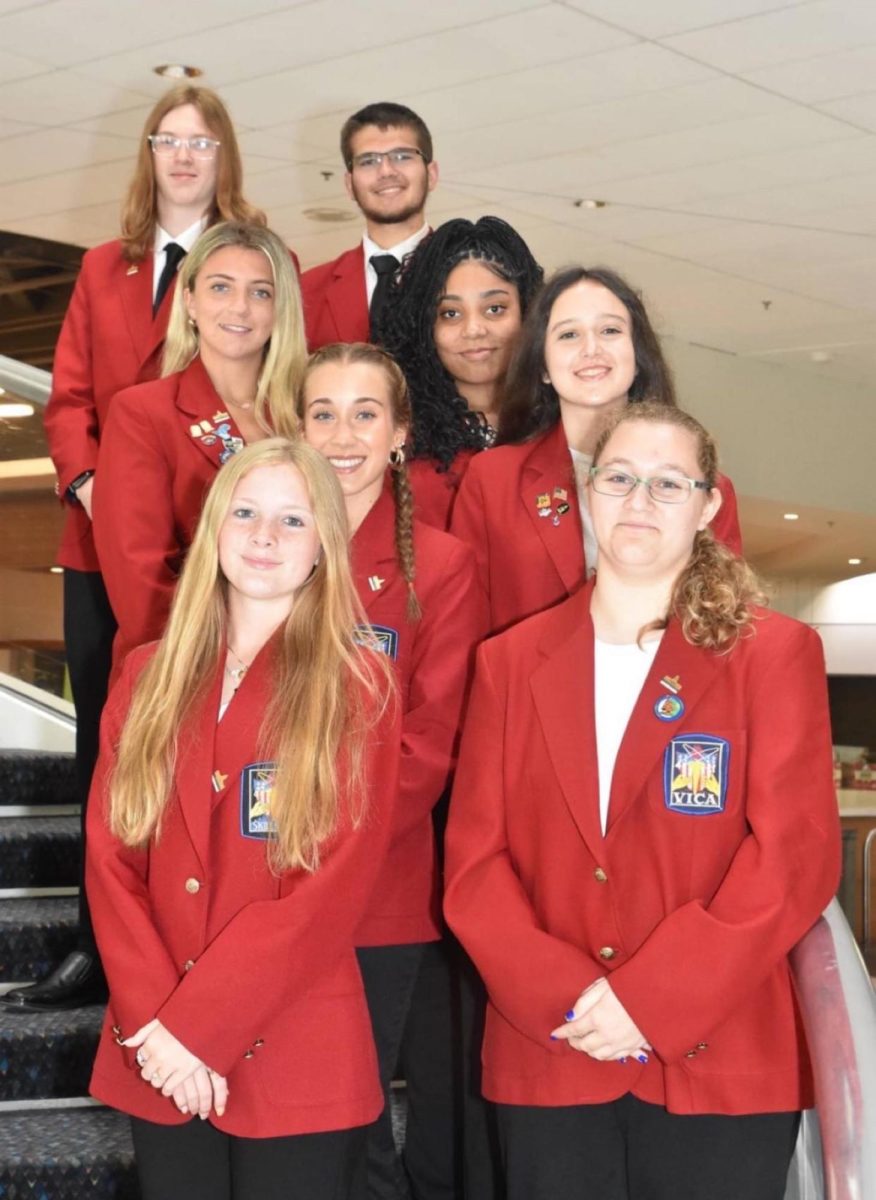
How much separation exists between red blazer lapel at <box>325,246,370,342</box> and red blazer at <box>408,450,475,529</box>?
23.6 inches

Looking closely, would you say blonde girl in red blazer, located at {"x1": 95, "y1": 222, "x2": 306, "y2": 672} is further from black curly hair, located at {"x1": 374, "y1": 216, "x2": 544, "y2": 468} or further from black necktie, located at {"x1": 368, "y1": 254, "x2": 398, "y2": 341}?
black necktie, located at {"x1": 368, "y1": 254, "x2": 398, "y2": 341}

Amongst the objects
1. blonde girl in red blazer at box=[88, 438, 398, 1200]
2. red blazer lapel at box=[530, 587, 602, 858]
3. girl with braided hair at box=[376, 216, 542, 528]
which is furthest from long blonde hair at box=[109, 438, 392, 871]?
girl with braided hair at box=[376, 216, 542, 528]

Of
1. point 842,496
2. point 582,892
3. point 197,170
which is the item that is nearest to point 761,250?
point 842,496

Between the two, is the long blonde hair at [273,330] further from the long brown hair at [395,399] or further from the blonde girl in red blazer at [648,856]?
the blonde girl in red blazer at [648,856]

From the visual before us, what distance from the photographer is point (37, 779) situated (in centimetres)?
448

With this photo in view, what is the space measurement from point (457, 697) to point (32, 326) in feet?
29.9

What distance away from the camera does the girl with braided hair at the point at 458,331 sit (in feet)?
11.0

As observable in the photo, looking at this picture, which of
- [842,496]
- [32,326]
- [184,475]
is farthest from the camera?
[842,496]

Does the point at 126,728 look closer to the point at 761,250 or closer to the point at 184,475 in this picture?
the point at 184,475

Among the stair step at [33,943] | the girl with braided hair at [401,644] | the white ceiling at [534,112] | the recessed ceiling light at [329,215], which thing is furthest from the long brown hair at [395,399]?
the recessed ceiling light at [329,215]

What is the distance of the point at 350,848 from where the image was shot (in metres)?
2.34

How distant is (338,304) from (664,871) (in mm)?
1988

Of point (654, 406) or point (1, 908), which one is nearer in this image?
point (654, 406)

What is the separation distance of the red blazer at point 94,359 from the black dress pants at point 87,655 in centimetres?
6
